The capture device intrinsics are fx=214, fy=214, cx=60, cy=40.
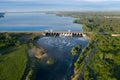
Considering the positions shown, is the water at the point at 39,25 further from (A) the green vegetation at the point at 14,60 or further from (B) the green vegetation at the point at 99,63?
(B) the green vegetation at the point at 99,63

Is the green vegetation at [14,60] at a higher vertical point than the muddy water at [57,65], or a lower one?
higher

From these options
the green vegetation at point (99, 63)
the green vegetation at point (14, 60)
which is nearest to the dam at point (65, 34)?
the green vegetation at point (14, 60)

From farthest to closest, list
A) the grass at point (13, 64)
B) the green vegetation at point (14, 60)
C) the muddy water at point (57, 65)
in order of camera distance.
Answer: the green vegetation at point (14, 60) → the muddy water at point (57, 65) → the grass at point (13, 64)

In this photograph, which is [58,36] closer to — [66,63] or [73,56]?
[73,56]

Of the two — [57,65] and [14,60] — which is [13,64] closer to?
[14,60]

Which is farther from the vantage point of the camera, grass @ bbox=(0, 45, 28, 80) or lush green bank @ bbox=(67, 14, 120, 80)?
grass @ bbox=(0, 45, 28, 80)

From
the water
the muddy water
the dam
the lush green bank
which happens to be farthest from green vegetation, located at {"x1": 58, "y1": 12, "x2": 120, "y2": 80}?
the water

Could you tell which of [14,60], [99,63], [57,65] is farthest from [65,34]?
[99,63]

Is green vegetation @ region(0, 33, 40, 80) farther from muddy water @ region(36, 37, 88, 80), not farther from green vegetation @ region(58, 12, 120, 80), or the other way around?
green vegetation @ region(58, 12, 120, 80)

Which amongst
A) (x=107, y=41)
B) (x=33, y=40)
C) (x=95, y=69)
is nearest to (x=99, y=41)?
(x=107, y=41)
